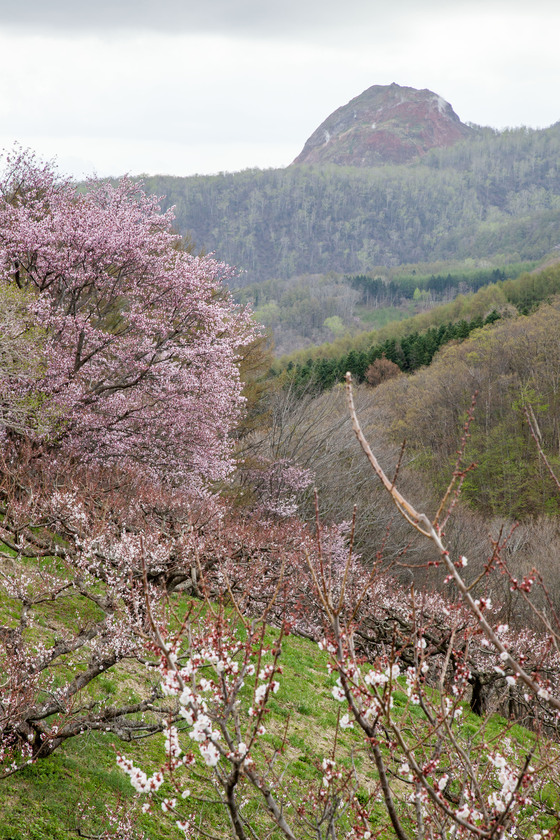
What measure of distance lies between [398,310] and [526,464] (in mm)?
118830

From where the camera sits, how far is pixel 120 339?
15.8 meters

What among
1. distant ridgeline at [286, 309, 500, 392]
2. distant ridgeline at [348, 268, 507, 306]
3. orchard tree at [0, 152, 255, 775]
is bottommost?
distant ridgeline at [286, 309, 500, 392]

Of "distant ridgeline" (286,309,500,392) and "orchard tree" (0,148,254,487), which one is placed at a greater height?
"orchard tree" (0,148,254,487)

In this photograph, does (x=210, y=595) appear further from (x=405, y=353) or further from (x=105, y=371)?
(x=405, y=353)

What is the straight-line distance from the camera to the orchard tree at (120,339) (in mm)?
15023

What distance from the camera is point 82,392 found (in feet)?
49.2

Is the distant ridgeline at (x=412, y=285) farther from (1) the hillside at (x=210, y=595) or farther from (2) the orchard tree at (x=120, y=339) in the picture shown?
(2) the orchard tree at (x=120, y=339)

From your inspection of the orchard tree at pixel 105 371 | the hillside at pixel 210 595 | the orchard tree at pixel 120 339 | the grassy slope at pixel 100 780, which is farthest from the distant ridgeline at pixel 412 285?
the grassy slope at pixel 100 780

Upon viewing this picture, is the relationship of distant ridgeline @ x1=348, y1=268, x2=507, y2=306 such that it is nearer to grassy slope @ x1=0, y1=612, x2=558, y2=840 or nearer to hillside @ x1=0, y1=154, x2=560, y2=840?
hillside @ x1=0, y1=154, x2=560, y2=840

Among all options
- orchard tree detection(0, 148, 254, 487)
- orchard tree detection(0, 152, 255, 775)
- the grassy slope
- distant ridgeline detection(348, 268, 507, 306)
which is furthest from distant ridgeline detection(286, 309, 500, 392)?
distant ridgeline detection(348, 268, 507, 306)

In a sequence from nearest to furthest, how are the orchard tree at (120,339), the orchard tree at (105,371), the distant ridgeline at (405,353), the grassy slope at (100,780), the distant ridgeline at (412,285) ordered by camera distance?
the grassy slope at (100,780), the orchard tree at (105,371), the orchard tree at (120,339), the distant ridgeline at (405,353), the distant ridgeline at (412,285)

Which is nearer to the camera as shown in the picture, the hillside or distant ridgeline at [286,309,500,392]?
the hillside

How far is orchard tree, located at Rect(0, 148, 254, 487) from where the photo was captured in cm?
1502

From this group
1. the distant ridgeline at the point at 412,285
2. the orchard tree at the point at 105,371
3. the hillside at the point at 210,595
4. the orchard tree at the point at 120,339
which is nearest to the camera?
the hillside at the point at 210,595
